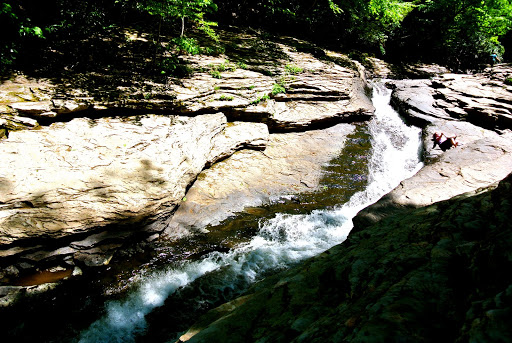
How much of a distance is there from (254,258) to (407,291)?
3.62m

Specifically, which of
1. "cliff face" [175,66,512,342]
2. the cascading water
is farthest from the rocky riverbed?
the cascading water

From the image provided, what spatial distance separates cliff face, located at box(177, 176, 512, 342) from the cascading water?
59.6 inches

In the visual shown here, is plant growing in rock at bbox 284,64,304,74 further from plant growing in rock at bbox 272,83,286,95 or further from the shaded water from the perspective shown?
the shaded water

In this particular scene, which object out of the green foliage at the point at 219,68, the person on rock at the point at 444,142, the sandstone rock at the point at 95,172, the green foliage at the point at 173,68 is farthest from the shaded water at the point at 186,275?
the green foliage at the point at 173,68

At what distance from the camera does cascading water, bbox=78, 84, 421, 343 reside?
3.68 metres

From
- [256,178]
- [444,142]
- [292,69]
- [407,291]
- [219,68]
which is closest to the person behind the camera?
[407,291]

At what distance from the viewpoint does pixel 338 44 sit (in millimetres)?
16609

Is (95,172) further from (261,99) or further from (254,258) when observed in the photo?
(261,99)

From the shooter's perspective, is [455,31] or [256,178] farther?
[455,31]

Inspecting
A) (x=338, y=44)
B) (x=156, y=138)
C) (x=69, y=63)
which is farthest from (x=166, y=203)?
(x=338, y=44)

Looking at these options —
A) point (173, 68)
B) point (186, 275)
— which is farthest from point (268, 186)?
point (173, 68)

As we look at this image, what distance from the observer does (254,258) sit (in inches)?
189

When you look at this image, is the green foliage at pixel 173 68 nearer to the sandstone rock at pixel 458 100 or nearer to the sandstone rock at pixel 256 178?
the sandstone rock at pixel 256 178

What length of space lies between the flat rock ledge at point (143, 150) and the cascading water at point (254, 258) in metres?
0.87
